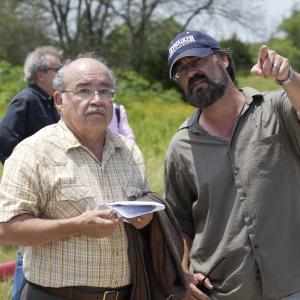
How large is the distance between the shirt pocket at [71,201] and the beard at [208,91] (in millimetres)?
796

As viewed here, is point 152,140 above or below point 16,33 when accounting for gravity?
below

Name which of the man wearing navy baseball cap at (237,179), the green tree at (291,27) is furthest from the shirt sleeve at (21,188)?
the green tree at (291,27)

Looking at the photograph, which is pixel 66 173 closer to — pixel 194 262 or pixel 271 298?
pixel 194 262

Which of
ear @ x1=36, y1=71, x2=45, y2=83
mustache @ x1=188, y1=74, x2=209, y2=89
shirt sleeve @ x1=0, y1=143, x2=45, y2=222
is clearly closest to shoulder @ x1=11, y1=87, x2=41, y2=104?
ear @ x1=36, y1=71, x2=45, y2=83

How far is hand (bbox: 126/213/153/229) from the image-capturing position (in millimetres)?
2832

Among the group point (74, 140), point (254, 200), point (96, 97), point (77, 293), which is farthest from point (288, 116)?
point (77, 293)

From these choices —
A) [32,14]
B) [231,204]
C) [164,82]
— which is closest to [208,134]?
[231,204]

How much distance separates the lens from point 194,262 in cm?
328

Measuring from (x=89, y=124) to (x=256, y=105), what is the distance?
918 millimetres

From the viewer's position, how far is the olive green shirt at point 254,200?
3.01m

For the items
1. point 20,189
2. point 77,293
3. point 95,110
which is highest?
point 95,110

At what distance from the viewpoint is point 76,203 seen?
277cm

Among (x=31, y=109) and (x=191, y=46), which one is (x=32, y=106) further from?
(x=191, y=46)

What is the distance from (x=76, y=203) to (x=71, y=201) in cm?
3
